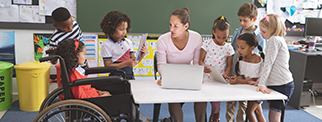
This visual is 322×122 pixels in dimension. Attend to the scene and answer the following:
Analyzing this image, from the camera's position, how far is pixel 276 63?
6.55ft

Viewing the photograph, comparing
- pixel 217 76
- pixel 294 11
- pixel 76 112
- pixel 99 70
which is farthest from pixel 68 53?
pixel 294 11

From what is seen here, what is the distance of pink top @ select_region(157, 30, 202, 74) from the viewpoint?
208 cm

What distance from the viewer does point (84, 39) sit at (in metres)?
3.45

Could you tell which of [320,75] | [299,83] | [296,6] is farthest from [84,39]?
[320,75]

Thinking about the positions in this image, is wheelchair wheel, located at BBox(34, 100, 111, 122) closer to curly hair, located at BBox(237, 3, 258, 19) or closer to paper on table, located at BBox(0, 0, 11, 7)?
curly hair, located at BBox(237, 3, 258, 19)

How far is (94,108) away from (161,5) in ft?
7.32

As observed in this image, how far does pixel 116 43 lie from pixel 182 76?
2.39ft

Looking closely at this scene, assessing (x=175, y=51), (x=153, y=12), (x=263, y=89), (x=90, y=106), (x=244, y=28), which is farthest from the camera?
(x=153, y=12)

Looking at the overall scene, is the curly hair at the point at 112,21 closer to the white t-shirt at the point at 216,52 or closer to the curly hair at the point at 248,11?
the white t-shirt at the point at 216,52

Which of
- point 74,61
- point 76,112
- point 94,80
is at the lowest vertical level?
point 76,112

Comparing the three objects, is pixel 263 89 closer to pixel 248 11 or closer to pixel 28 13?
pixel 248 11

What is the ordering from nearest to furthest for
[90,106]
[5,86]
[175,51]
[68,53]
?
[90,106] < [68,53] < [175,51] < [5,86]

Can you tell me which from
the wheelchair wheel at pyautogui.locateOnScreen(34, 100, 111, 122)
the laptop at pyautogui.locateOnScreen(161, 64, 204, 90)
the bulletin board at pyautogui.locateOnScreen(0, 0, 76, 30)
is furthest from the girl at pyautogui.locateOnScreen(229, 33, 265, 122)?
the bulletin board at pyautogui.locateOnScreen(0, 0, 76, 30)

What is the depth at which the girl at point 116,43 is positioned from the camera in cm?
214
